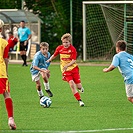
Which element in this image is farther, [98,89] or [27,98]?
[98,89]

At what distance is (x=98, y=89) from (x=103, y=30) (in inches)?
529

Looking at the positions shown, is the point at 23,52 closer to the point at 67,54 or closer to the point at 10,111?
the point at 67,54

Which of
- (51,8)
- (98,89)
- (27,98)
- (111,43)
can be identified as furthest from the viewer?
(51,8)

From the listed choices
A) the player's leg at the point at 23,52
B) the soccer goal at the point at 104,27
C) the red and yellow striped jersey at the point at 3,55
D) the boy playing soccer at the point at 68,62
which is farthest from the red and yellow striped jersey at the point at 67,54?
the soccer goal at the point at 104,27

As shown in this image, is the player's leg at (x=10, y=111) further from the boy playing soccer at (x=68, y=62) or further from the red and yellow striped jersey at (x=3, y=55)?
the boy playing soccer at (x=68, y=62)

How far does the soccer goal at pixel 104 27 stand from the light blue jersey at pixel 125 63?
58.6 feet

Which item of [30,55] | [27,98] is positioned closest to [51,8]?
[30,55]

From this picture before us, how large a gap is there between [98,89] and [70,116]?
6.20 meters

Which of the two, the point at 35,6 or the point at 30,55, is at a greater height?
the point at 35,6

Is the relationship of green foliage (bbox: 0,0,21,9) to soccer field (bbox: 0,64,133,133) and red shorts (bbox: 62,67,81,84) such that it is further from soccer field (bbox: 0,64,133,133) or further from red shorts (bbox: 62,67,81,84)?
red shorts (bbox: 62,67,81,84)

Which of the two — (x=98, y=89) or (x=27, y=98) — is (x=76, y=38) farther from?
(x=27, y=98)

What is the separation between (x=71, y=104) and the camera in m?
15.4

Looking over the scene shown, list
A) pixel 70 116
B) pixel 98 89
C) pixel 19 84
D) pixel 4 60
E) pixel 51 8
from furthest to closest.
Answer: pixel 51 8
pixel 19 84
pixel 98 89
pixel 70 116
pixel 4 60

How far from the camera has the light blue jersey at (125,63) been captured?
41.5ft
